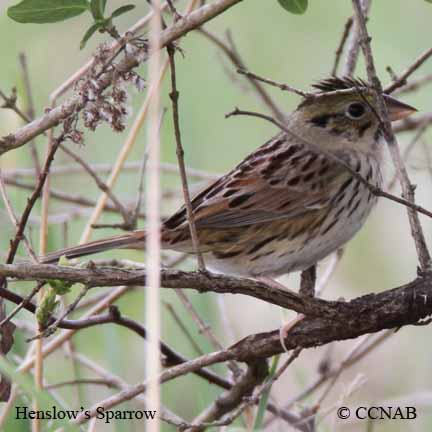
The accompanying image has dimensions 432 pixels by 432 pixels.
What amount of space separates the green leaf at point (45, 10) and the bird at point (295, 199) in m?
0.76

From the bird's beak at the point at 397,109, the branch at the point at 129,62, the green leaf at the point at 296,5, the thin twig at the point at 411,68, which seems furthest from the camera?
the bird's beak at the point at 397,109

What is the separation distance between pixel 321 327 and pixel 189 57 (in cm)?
245

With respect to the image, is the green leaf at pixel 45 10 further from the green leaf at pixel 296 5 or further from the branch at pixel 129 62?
the green leaf at pixel 296 5

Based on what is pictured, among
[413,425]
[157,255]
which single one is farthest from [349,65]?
[157,255]

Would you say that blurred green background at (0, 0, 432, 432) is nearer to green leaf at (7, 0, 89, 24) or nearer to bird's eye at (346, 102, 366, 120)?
bird's eye at (346, 102, 366, 120)

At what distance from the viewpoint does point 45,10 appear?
6.34 ft

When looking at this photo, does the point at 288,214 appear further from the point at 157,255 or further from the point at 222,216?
the point at 157,255

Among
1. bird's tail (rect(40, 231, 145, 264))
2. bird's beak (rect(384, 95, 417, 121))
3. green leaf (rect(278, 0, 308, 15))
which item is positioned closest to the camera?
green leaf (rect(278, 0, 308, 15))

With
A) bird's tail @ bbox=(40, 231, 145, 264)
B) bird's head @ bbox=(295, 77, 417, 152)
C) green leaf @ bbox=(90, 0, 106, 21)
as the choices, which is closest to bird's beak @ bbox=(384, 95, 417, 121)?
bird's head @ bbox=(295, 77, 417, 152)

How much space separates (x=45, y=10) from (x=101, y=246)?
751 mm

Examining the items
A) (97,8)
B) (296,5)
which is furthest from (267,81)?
(97,8)

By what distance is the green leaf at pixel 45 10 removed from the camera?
6.29 ft

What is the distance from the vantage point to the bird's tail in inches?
90.8

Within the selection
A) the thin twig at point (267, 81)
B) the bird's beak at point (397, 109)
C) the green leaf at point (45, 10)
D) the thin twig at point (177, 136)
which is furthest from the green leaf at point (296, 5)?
the bird's beak at point (397, 109)
